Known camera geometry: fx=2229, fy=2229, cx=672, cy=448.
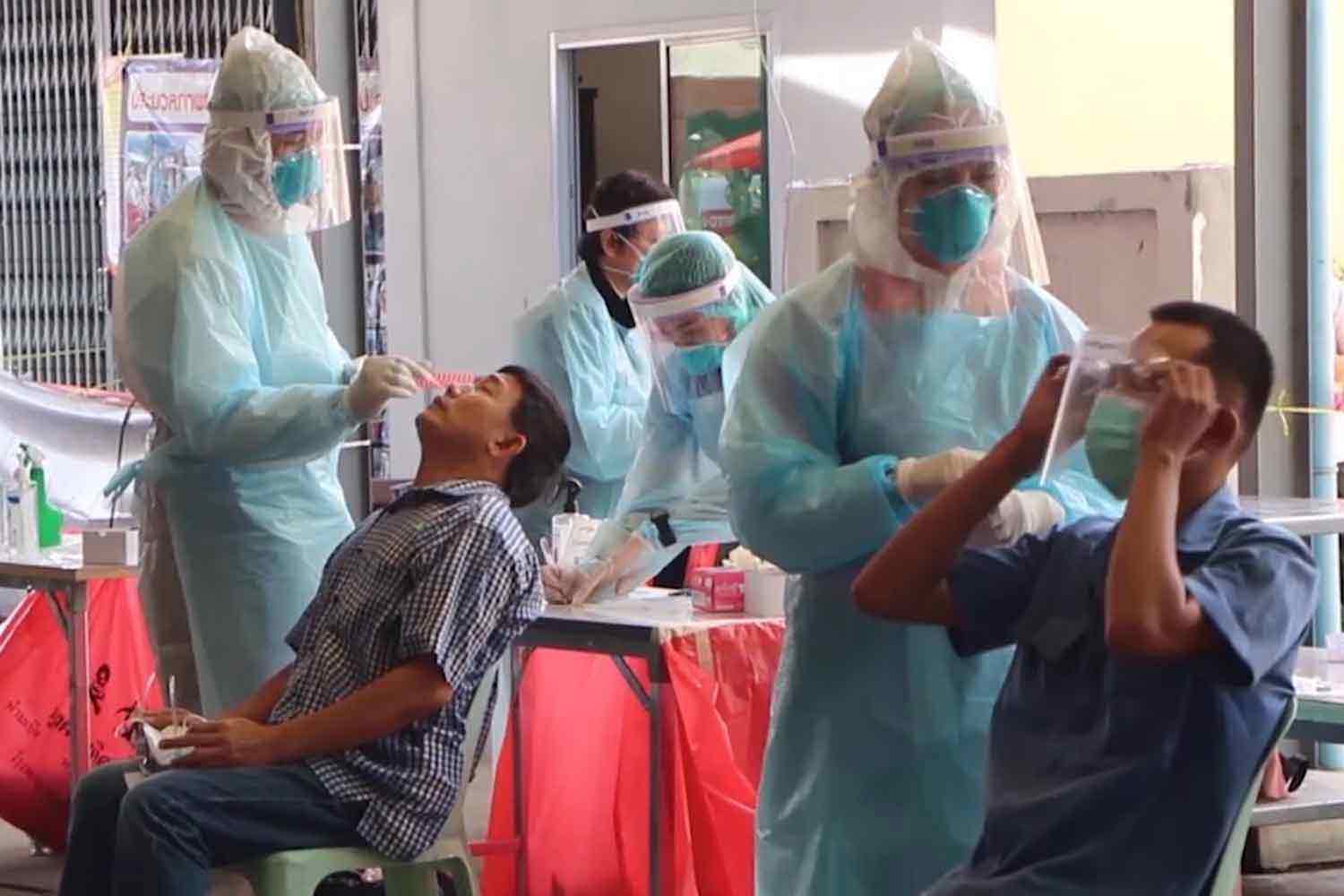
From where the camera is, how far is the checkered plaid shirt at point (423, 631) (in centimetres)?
286

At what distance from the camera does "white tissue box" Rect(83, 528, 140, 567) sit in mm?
4605

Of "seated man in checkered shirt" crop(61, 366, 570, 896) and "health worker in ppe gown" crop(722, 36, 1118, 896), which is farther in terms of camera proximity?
"seated man in checkered shirt" crop(61, 366, 570, 896)

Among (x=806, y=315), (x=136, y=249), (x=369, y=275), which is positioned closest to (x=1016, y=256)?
(x=806, y=315)

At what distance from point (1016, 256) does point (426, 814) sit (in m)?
1.05

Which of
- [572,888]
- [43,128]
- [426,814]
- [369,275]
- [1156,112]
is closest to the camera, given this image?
[426,814]

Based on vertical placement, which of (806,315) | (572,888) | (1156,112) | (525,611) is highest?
(1156,112)

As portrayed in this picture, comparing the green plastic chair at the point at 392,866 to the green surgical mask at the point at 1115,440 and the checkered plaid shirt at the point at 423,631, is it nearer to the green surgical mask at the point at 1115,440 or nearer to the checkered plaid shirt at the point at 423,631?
the checkered plaid shirt at the point at 423,631

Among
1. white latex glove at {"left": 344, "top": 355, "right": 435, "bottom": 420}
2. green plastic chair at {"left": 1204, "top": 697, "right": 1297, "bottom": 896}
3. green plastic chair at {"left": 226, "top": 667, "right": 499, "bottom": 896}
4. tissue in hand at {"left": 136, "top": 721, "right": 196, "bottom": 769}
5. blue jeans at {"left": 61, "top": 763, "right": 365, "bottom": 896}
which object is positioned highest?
white latex glove at {"left": 344, "top": 355, "right": 435, "bottom": 420}

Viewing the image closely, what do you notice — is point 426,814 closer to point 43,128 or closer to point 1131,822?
point 1131,822

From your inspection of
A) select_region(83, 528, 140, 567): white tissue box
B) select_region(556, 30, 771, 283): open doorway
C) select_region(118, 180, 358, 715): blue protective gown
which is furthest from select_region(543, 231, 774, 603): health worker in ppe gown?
select_region(556, 30, 771, 283): open doorway

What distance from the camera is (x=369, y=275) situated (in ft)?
22.5

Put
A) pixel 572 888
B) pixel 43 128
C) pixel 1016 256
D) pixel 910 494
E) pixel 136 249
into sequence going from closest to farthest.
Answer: pixel 910 494
pixel 1016 256
pixel 136 249
pixel 572 888
pixel 43 128

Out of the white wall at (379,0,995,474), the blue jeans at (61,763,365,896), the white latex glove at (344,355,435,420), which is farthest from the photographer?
the white wall at (379,0,995,474)

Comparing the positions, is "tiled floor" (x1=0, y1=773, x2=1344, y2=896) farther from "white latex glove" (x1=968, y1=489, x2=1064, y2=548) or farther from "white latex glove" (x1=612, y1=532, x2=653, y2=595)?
"white latex glove" (x1=968, y1=489, x2=1064, y2=548)
